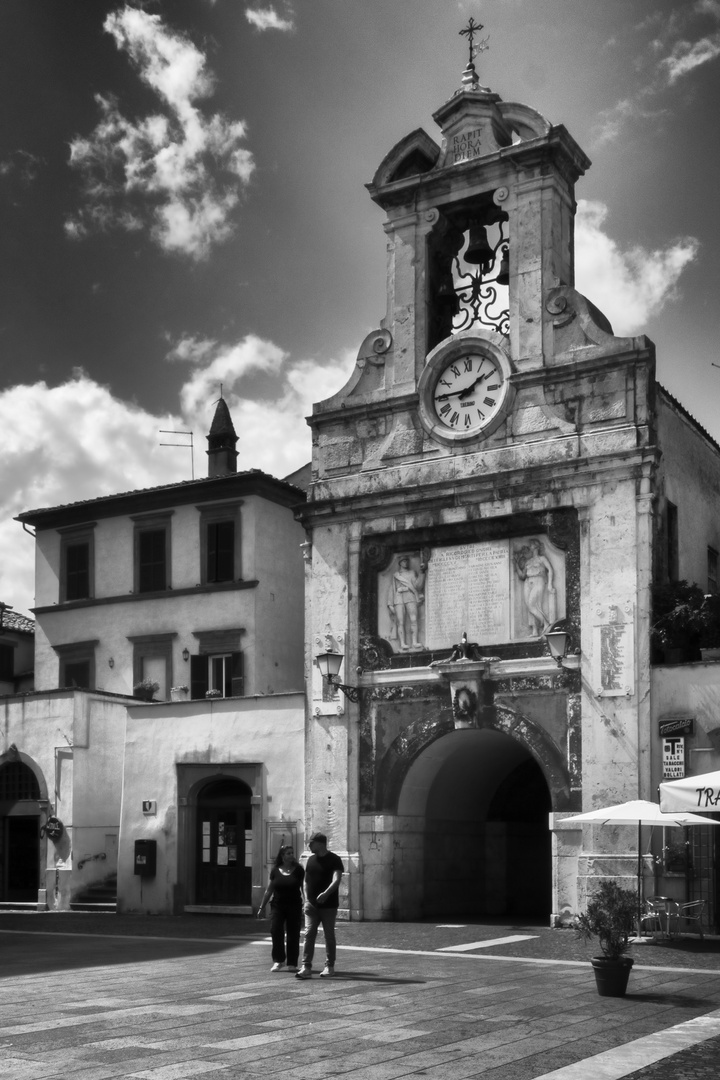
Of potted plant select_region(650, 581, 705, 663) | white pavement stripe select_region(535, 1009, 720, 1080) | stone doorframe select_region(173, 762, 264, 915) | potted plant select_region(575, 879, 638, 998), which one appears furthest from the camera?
stone doorframe select_region(173, 762, 264, 915)

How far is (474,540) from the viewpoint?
82.1 feet

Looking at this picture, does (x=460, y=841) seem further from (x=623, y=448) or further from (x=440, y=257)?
(x=440, y=257)

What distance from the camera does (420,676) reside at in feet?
82.4

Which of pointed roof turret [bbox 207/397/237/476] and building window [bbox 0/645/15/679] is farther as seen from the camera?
building window [bbox 0/645/15/679]

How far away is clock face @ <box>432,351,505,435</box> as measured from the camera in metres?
25.3

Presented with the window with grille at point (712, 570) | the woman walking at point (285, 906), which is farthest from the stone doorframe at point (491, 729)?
the woman walking at point (285, 906)

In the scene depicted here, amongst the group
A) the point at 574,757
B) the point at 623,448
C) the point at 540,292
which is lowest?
the point at 574,757

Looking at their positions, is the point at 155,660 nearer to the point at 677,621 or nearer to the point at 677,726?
the point at 677,621

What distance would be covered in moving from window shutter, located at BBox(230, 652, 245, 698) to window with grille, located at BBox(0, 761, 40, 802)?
5.22 m

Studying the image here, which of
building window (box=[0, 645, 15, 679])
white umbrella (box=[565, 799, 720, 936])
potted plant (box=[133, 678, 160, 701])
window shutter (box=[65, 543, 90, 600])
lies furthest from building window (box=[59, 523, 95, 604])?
white umbrella (box=[565, 799, 720, 936])

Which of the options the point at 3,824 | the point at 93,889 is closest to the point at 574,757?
the point at 93,889

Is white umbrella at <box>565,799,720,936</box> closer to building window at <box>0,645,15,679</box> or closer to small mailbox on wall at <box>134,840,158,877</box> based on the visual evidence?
small mailbox on wall at <box>134,840,158,877</box>

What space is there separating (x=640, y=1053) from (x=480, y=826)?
18123mm

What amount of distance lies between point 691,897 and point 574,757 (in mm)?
2993
